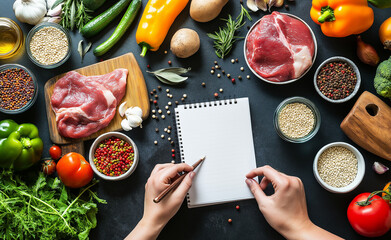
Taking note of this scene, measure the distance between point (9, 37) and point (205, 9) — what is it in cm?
114

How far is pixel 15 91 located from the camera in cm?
193

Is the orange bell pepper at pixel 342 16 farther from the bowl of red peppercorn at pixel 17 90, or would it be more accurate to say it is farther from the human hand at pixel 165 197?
the bowl of red peppercorn at pixel 17 90

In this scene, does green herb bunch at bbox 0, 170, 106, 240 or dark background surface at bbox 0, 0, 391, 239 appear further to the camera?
dark background surface at bbox 0, 0, 391, 239

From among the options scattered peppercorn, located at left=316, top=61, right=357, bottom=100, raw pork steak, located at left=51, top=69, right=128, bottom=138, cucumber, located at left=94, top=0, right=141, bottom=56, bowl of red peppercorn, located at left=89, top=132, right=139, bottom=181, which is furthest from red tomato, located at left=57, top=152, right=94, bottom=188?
scattered peppercorn, located at left=316, top=61, right=357, bottom=100

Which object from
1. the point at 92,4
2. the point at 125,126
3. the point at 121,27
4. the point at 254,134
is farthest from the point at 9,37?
the point at 254,134

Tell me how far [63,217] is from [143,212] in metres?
0.43

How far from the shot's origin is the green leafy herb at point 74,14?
200cm

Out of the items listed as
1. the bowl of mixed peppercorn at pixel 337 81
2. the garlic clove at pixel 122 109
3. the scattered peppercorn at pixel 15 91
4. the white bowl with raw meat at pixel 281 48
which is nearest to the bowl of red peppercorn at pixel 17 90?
the scattered peppercorn at pixel 15 91

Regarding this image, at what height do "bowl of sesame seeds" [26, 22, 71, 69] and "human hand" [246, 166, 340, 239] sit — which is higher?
"bowl of sesame seeds" [26, 22, 71, 69]

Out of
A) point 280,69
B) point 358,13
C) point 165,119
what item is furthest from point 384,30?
point 165,119

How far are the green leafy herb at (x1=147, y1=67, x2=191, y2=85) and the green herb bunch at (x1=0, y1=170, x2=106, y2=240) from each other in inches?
27.9

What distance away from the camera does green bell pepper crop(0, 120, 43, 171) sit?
5.83 feet

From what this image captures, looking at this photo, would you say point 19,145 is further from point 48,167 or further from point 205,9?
point 205,9

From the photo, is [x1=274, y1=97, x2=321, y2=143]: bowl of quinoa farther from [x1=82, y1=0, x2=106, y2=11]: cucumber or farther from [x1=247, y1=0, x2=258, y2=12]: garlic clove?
[x1=82, y1=0, x2=106, y2=11]: cucumber
